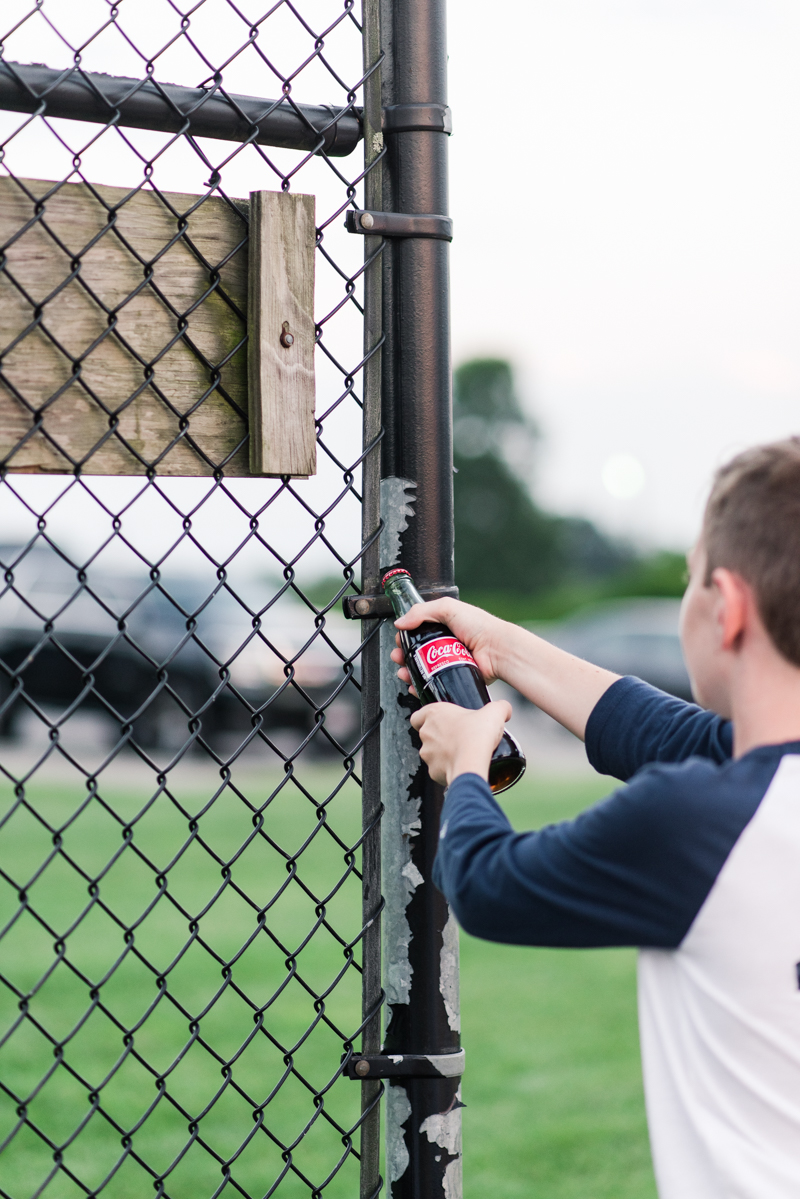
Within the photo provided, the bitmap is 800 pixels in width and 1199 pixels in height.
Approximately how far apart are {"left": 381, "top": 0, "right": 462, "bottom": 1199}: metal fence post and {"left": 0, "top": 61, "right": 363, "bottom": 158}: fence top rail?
0.11 m

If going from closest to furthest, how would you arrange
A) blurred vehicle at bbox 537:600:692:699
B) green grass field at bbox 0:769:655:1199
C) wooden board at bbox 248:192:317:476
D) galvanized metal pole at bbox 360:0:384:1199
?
wooden board at bbox 248:192:317:476, galvanized metal pole at bbox 360:0:384:1199, green grass field at bbox 0:769:655:1199, blurred vehicle at bbox 537:600:692:699

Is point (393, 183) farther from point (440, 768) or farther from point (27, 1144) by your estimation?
point (27, 1144)

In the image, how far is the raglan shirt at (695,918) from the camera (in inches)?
54.3

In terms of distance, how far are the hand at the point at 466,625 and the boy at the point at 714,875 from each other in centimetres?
28

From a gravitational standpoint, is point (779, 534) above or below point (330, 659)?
above

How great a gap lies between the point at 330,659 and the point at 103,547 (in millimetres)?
10775

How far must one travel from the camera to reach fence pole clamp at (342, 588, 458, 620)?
1873mm

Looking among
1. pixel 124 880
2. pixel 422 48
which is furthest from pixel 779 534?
pixel 124 880

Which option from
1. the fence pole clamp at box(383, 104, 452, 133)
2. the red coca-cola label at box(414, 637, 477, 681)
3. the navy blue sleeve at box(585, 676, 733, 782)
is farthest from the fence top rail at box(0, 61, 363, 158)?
the navy blue sleeve at box(585, 676, 733, 782)

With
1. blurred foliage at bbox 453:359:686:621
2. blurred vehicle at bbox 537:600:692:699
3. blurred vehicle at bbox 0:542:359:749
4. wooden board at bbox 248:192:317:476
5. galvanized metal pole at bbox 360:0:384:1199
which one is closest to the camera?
wooden board at bbox 248:192:317:476

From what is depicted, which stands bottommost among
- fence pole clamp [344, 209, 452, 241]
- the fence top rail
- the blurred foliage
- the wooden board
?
the blurred foliage

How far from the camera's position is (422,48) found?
189 centimetres

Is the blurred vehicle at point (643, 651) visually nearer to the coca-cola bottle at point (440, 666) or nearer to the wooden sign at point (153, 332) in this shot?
the coca-cola bottle at point (440, 666)

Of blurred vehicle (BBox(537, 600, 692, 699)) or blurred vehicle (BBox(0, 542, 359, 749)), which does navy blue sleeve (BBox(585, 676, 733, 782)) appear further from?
blurred vehicle (BBox(537, 600, 692, 699))
